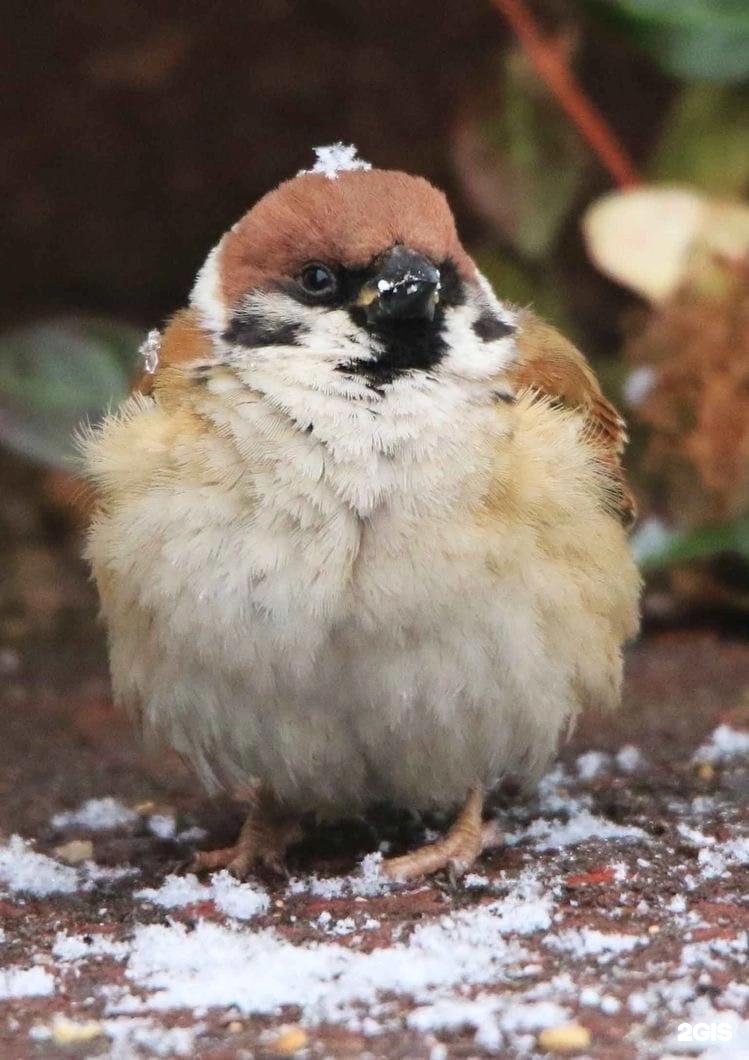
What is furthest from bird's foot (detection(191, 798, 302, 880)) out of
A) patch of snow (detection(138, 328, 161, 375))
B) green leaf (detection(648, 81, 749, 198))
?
green leaf (detection(648, 81, 749, 198))

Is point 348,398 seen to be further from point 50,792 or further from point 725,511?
point 725,511

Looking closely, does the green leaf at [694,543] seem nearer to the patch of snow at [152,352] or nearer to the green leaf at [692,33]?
the green leaf at [692,33]

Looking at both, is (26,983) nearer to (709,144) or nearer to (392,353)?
(392,353)

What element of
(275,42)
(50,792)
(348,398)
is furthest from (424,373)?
(275,42)

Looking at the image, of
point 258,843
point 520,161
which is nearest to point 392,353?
point 258,843

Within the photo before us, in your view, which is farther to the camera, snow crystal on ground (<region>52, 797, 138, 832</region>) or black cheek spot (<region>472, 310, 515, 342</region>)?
snow crystal on ground (<region>52, 797, 138, 832</region>)

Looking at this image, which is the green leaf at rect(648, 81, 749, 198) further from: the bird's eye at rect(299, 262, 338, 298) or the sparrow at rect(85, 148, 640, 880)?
the bird's eye at rect(299, 262, 338, 298)

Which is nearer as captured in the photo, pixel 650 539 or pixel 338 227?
pixel 338 227
